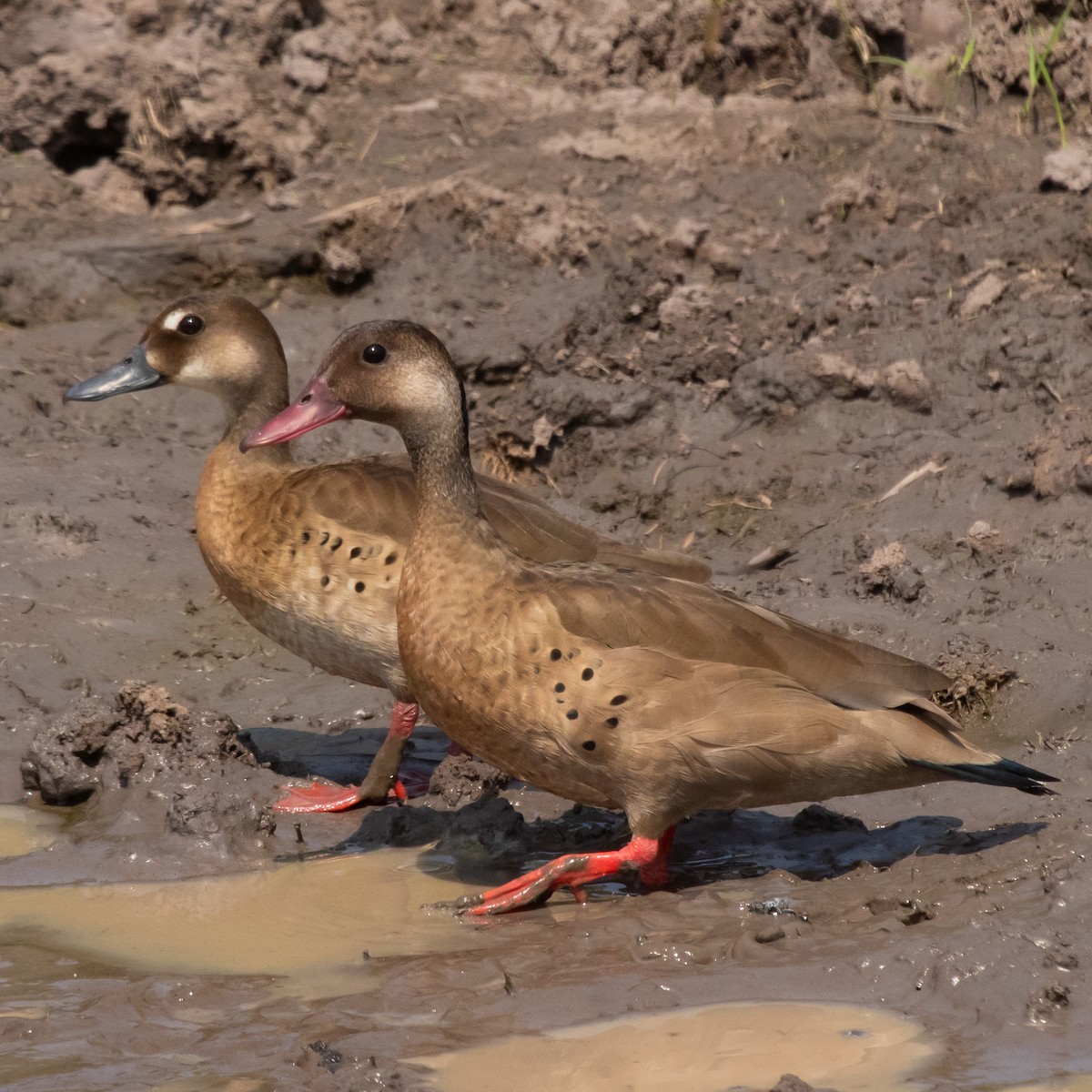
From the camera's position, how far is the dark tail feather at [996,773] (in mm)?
4609

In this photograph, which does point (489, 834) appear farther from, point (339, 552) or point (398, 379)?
point (398, 379)

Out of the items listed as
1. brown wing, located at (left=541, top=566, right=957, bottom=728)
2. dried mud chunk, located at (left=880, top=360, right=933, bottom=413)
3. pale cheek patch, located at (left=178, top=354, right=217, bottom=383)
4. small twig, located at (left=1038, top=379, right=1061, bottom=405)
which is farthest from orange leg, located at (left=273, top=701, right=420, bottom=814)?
small twig, located at (left=1038, top=379, right=1061, bottom=405)

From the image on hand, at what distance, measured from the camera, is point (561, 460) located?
A: 7.91 meters

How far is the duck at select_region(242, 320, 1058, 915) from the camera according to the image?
4.61 meters

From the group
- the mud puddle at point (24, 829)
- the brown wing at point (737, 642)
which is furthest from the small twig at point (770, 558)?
the mud puddle at point (24, 829)

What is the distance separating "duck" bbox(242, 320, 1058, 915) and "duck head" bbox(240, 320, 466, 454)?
1.13 ft

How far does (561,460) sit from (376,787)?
8.34ft

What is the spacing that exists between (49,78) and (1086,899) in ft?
25.4

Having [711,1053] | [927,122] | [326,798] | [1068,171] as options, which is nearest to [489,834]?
[326,798]

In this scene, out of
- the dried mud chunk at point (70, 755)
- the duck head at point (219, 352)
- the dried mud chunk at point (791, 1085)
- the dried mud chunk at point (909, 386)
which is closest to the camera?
the dried mud chunk at point (791, 1085)

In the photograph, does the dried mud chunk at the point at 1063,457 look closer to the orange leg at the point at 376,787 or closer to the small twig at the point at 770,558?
the small twig at the point at 770,558

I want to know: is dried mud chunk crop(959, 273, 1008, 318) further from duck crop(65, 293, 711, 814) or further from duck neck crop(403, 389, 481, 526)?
duck neck crop(403, 389, 481, 526)

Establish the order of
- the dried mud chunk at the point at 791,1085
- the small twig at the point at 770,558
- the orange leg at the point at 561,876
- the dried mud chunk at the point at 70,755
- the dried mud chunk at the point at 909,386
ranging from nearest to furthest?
the dried mud chunk at the point at 791,1085 → the orange leg at the point at 561,876 → the dried mud chunk at the point at 70,755 → the small twig at the point at 770,558 → the dried mud chunk at the point at 909,386

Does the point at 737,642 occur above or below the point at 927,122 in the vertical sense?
below
